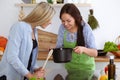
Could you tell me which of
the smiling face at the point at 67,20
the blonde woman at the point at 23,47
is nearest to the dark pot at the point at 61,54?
the blonde woman at the point at 23,47

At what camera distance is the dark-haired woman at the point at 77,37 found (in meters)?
2.03

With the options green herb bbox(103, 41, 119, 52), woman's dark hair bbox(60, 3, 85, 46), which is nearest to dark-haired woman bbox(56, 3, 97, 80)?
woman's dark hair bbox(60, 3, 85, 46)

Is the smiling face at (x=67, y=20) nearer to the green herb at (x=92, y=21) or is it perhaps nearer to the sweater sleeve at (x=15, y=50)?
the sweater sleeve at (x=15, y=50)

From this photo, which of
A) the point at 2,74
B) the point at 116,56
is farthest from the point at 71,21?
the point at 116,56

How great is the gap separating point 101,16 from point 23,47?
169cm

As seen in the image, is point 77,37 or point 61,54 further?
point 77,37

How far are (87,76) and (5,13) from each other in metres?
1.82

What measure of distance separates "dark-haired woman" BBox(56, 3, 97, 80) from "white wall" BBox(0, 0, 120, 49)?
101cm

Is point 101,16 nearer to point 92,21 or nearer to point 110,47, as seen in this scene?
point 92,21

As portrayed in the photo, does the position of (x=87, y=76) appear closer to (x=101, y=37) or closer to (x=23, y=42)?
(x=23, y=42)

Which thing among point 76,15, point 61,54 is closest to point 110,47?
point 76,15

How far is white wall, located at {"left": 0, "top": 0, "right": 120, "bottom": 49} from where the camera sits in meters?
3.19

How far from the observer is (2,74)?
69.9 inches

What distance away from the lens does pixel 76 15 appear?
6.75 feet
